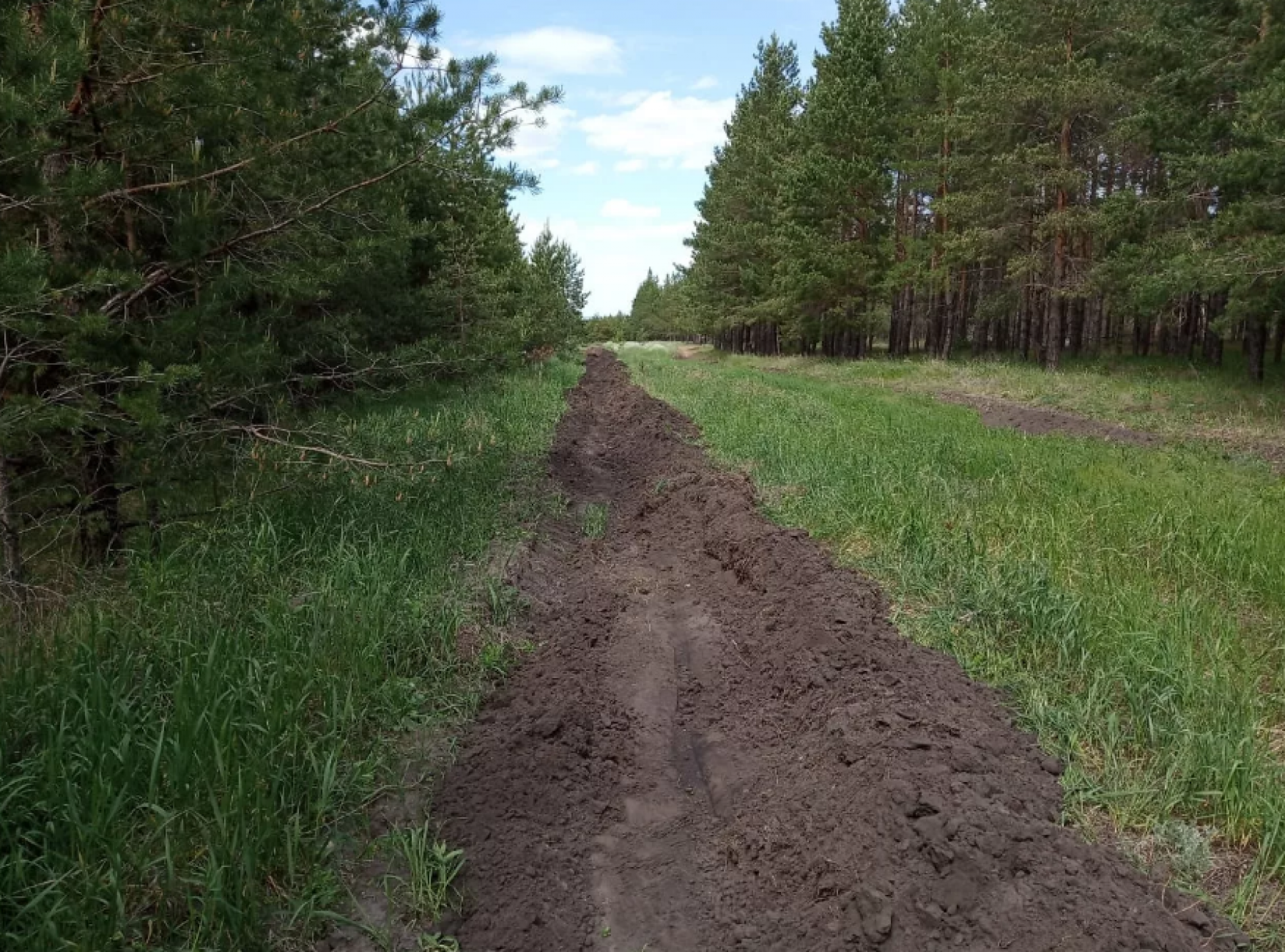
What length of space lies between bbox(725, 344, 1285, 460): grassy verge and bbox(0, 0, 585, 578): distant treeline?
11717 mm

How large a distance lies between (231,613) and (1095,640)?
4.82m

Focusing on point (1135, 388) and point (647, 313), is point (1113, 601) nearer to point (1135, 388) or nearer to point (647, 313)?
point (1135, 388)

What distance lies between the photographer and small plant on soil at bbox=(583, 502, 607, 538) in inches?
302

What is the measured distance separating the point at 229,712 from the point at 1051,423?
1391 centimetres

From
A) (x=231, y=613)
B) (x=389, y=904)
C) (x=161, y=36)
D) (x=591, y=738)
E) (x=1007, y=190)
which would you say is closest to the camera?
(x=389, y=904)

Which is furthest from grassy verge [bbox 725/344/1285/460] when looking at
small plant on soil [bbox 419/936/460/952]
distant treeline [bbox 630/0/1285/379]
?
small plant on soil [bbox 419/936/460/952]

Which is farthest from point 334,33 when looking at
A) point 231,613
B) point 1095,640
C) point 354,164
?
point 1095,640

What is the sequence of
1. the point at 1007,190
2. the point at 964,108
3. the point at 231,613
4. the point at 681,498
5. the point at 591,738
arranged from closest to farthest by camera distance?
the point at 591,738 < the point at 231,613 < the point at 681,498 < the point at 1007,190 < the point at 964,108

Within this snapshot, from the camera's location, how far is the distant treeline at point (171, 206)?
3.81 meters

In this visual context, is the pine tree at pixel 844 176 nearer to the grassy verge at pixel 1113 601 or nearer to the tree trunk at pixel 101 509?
the grassy verge at pixel 1113 601

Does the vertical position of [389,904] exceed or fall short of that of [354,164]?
it falls short

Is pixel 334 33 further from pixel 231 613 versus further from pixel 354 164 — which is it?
pixel 231 613

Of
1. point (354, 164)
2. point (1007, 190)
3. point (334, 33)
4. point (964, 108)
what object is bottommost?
point (354, 164)

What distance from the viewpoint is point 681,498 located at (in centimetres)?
825
